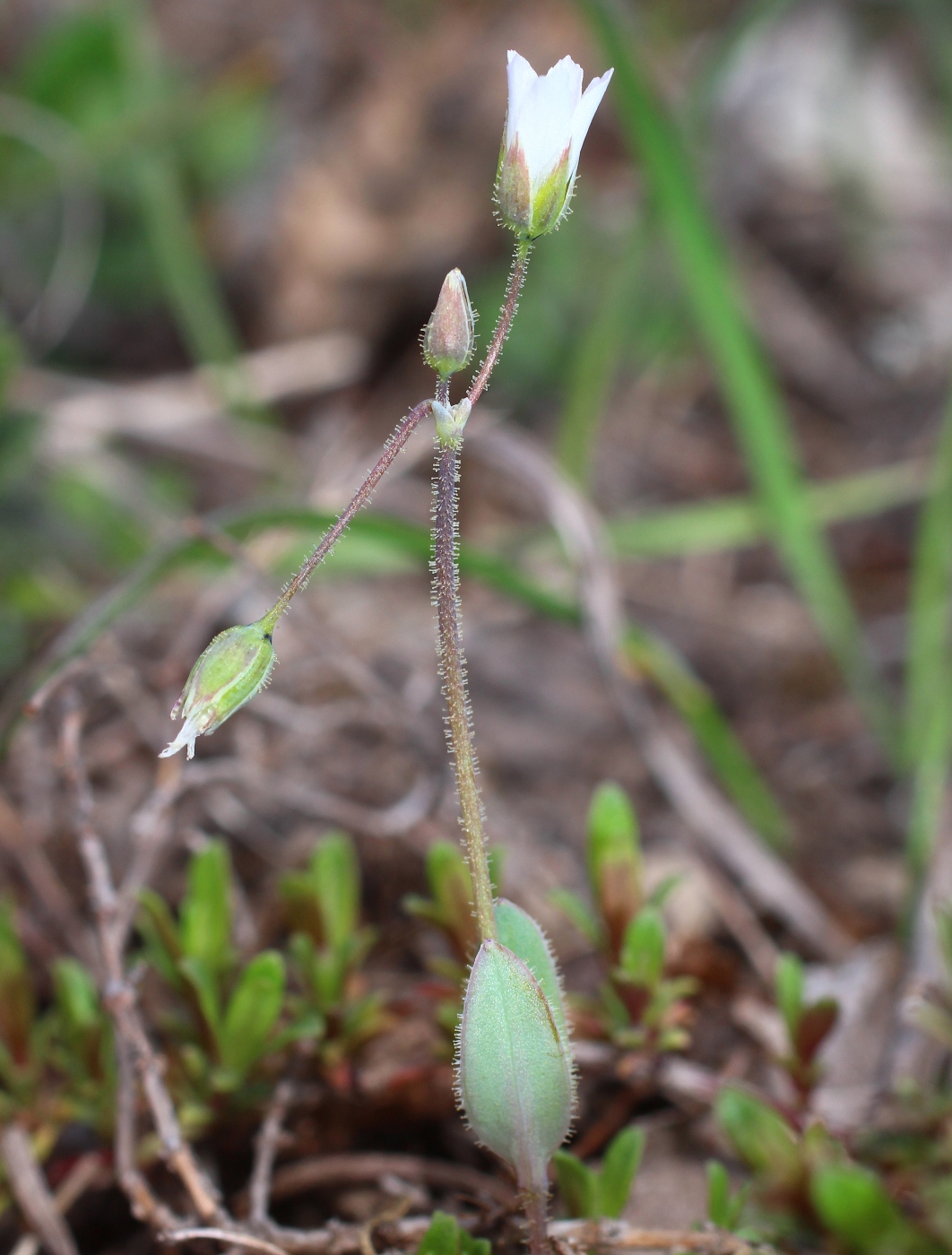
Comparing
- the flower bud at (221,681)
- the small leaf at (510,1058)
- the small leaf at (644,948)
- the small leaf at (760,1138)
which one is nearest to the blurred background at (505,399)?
the small leaf at (644,948)

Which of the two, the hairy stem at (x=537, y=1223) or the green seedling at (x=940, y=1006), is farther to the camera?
the green seedling at (x=940, y=1006)

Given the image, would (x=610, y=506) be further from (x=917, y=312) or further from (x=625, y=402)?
(x=917, y=312)

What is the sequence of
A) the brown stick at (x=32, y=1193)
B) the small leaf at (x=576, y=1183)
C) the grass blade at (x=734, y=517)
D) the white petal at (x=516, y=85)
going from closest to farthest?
the white petal at (x=516, y=85) < the small leaf at (x=576, y=1183) < the brown stick at (x=32, y=1193) < the grass blade at (x=734, y=517)

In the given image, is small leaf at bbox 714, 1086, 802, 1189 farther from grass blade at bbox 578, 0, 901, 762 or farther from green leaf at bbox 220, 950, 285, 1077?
grass blade at bbox 578, 0, 901, 762

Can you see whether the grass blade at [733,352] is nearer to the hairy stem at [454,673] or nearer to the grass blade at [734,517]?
the grass blade at [734,517]

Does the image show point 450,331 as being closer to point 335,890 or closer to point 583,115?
point 583,115

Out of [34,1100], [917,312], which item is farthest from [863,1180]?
[917,312]
